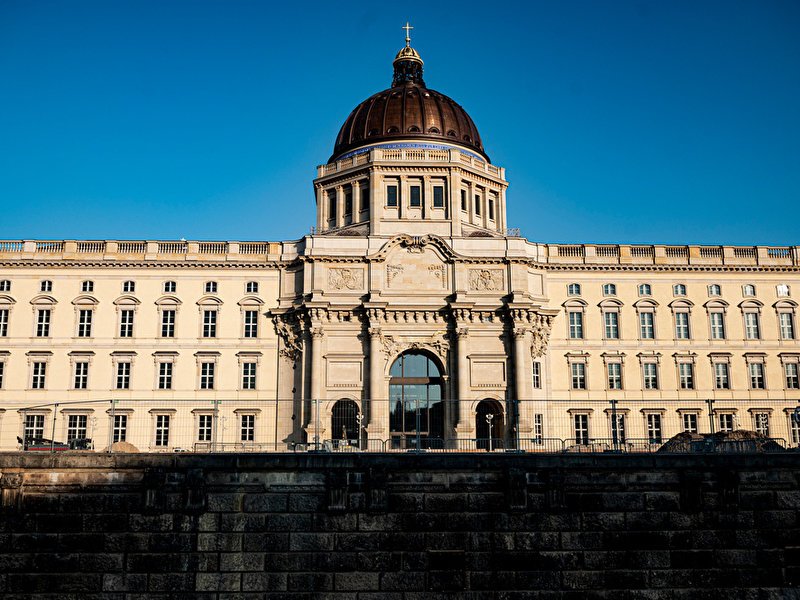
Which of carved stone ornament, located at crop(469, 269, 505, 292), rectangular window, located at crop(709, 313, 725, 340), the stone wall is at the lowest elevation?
the stone wall

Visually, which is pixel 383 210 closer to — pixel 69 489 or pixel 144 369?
pixel 144 369

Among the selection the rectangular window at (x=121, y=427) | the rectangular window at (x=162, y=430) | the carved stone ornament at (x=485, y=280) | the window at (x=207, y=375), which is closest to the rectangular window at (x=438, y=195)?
the carved stone ornament at (x=485, y=280)

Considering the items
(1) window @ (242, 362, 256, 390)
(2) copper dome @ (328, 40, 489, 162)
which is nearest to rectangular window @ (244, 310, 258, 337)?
(1) window @ (242, 362, 256, 390)

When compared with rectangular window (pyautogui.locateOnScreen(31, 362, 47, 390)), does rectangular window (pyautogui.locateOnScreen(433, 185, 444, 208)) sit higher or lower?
higher

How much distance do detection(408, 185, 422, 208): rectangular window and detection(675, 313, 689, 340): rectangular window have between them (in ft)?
72.8

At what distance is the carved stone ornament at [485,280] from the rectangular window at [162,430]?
23585mm

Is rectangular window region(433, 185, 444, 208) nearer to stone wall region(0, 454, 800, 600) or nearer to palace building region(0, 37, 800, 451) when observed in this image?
palace building region(0, 37, 800, 451)

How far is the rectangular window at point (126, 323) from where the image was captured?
58875mm

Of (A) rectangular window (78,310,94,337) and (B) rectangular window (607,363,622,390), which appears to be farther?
(B) rectangular window (607,363,622,390)

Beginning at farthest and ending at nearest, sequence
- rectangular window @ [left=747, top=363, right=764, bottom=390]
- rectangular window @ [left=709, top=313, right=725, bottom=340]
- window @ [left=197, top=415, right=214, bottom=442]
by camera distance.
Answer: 1. rectangular window @ [left=709, top=313, right=725, bottom=340]
2. rectangular window @ [left=747, top=363, right=764, bottom=390]
3. window @ [left=197, top=415, right=214, bottom=442]

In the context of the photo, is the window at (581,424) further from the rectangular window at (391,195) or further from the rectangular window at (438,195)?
the rectangular window at (391,195)

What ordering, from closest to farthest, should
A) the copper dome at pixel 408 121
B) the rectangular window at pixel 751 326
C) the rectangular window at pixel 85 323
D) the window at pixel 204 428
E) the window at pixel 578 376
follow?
the window at pixel 204 428 → the rectangular window at pixel 85 323 → the window at pixel 578 376 → the rectangular window at pixel 751 326 → the copper dome at pixel 408 121

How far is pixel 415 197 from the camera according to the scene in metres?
64.4

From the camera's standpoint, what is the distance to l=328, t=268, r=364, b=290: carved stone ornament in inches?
2296
